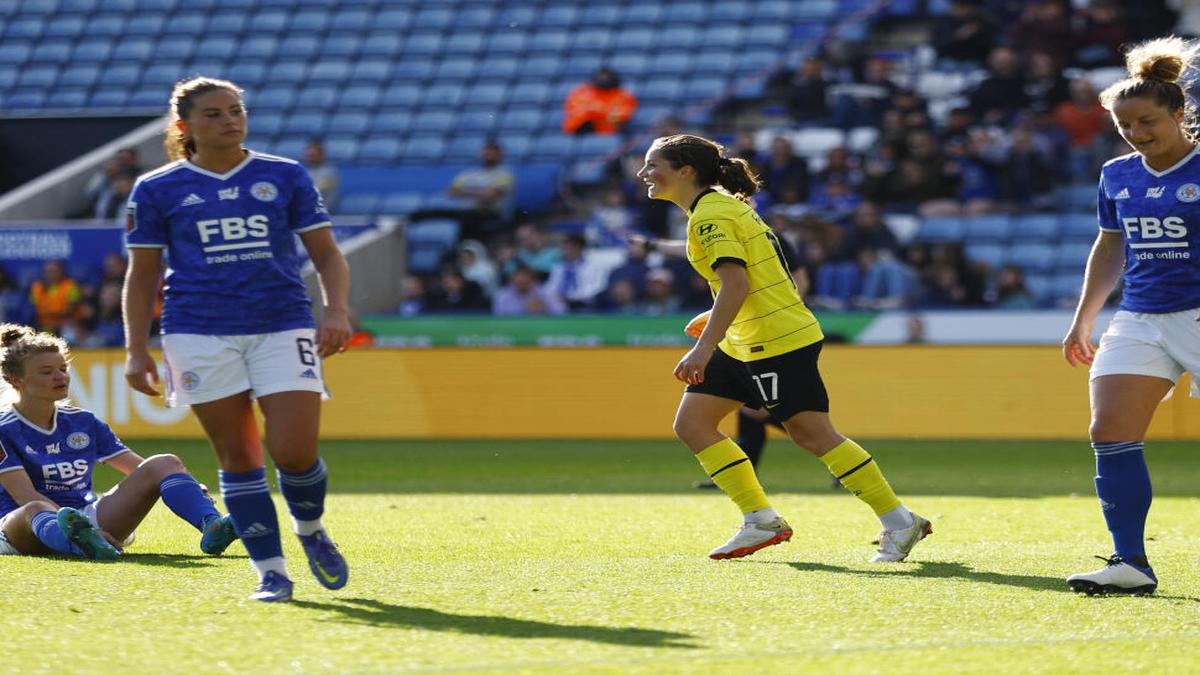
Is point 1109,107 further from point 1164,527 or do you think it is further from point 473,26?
point 473,26

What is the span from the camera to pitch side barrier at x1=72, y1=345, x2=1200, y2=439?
15.8m

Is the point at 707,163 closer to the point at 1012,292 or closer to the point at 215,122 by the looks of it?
the point at 215,122

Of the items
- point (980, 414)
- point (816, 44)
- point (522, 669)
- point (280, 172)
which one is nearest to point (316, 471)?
point (280, 172)

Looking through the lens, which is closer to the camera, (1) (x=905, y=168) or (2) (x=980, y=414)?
(2) (x=980, y=414)

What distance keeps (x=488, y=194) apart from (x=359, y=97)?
14.4 feet

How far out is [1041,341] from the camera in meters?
16.5

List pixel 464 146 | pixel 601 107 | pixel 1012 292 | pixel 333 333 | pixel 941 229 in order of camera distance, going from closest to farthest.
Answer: pixel 333 333
pixel 1012 292
pixel 941 229
pixel 601 107
pixel 464 146

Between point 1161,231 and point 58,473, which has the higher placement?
point 1161,231

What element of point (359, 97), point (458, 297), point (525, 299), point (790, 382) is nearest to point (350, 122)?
point (359, 97)

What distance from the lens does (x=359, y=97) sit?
24312 millimetres

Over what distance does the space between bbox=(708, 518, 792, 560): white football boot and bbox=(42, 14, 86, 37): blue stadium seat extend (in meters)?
21.8

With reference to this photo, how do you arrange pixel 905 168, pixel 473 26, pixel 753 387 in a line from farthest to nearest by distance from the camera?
pixel 473 26 → pixel 905 168 → pixel 753 387

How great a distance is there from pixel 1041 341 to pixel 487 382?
506cm

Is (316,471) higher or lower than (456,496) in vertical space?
higher
